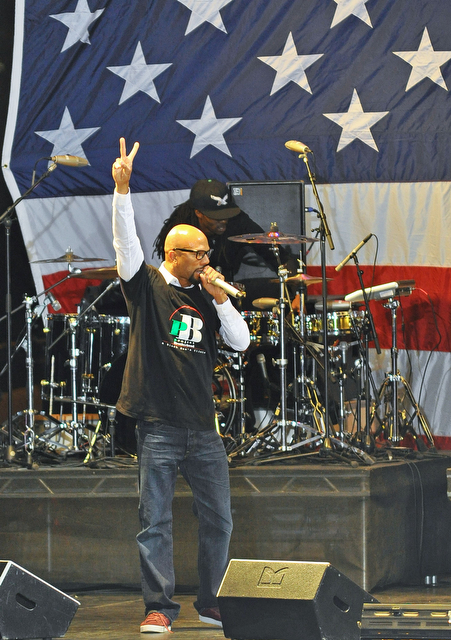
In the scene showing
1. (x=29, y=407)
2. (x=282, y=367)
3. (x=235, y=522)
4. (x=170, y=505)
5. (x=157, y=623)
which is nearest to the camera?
(x=157, y=623)

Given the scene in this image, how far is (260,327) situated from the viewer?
6.23 metres

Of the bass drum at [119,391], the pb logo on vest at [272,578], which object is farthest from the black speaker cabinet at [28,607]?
the bass drum at [119,391]

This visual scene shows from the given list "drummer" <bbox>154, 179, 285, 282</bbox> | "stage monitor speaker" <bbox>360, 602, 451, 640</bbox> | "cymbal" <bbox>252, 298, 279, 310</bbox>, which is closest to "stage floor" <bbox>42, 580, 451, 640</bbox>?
"stage monitor speaker" <bbox>360, 602, 451, 640</bbox>

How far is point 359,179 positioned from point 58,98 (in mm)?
2798

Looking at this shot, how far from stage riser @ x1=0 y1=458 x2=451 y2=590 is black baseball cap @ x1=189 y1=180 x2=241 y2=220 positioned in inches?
74.1

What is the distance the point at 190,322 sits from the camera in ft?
13.6

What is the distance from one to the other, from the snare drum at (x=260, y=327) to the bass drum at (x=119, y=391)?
0.25m

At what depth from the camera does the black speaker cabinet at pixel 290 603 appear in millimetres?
3164

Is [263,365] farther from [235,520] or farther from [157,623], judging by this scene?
[157,623]

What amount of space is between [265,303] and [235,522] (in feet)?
5.06

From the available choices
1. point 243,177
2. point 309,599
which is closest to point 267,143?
point 243,177

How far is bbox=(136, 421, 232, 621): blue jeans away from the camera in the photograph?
157 inches

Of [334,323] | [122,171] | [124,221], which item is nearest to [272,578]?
[124,221]

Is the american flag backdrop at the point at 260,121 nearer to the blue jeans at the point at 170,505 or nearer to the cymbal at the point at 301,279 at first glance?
the cymbal at the point at 301,279
